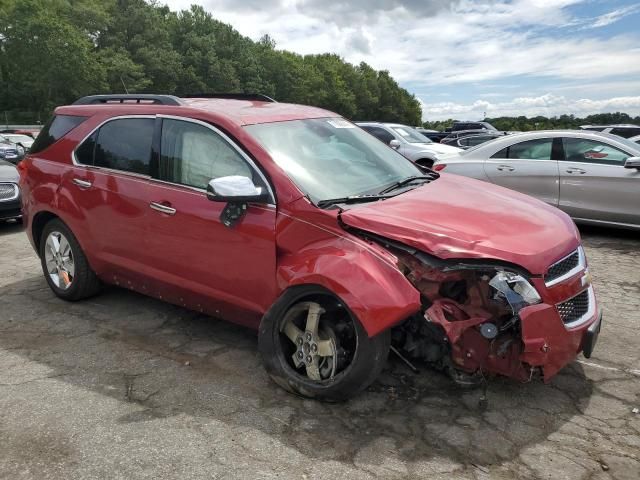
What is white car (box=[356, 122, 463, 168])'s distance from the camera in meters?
11.3

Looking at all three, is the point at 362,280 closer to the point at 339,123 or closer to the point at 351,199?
the point at 351,199

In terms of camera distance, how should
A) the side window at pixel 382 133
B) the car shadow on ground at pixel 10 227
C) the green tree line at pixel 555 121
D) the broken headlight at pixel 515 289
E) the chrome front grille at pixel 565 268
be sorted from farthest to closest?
the green tree line at pixel 555 121 → the side window at pixel 382 133 → the car shadow on ground at pixel 10 227 → the chrome front grille at pixel 565 268 → the broken headlight at pixel 515 289

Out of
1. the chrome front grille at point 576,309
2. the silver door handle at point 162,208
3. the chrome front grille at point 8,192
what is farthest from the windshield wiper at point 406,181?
the chrome front grille at point 8,192

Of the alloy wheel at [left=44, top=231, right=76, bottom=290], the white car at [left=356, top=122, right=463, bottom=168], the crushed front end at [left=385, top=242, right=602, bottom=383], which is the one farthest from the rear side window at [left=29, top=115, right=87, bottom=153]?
the white car at [left=356, top=122, right=463, bottom=168]

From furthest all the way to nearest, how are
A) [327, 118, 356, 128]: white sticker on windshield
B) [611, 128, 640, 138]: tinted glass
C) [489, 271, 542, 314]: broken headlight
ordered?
[611, 128, 640, 138]: tinted glass, [327, 118, 356, 128]: white sticker on windshield, [489, 271, 542, 314]: broken headlight

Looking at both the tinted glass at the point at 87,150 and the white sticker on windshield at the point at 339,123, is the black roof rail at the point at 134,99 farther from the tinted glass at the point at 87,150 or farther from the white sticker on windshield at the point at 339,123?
the white sticker on windshield at the point at 339,123

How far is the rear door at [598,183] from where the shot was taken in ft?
22.8

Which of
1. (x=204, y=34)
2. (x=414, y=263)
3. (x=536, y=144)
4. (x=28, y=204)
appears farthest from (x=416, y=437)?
(x=204, y=34)

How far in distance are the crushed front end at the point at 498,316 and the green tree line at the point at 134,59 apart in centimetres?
2300

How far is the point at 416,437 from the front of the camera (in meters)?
2.84

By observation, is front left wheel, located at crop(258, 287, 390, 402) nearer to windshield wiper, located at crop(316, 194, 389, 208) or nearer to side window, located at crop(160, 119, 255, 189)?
windshield wiper, located at crop(316, 194, 389, 208)

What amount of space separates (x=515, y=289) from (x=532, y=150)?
562cm

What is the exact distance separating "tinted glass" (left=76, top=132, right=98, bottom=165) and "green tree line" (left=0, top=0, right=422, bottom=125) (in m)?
20.4

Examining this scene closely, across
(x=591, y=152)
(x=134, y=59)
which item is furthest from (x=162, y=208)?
(x=134, y=59)
